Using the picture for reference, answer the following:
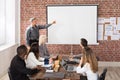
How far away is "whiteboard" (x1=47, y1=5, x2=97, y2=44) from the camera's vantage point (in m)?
9.92

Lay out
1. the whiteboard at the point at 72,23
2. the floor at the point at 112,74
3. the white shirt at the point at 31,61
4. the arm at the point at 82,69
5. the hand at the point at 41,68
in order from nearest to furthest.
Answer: the arm at the point at 82,69 < the hand at the point at 41,68 < the white shirt at the point at 31,61 < the floor at the point at 112,74 < the whiteboard at the point at 72,23

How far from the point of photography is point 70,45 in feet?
33.1

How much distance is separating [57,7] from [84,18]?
3.31ft

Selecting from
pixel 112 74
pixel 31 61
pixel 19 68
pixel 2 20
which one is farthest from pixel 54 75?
pixel 2 20

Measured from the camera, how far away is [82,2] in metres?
9.95

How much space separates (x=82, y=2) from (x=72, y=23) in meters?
0.80

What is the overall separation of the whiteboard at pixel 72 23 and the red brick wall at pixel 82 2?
0.18 m

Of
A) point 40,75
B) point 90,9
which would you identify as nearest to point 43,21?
point 90,9

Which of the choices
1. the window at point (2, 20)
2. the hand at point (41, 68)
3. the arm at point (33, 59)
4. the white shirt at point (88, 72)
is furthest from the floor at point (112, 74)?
the white shirt at point (88, 72)

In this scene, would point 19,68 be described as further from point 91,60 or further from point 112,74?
point 112,74

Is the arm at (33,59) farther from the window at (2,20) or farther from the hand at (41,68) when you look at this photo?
the window at (2,20)

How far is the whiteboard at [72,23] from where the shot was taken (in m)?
9.92

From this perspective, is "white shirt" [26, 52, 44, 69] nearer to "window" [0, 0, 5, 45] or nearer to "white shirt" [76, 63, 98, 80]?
"white shirt" [76, 63, 98, 80]

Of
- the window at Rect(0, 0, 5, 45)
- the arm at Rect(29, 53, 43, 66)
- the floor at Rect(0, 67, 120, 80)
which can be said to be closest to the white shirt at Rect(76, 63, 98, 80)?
the arm at Rect(29, 53, 43, 66)
